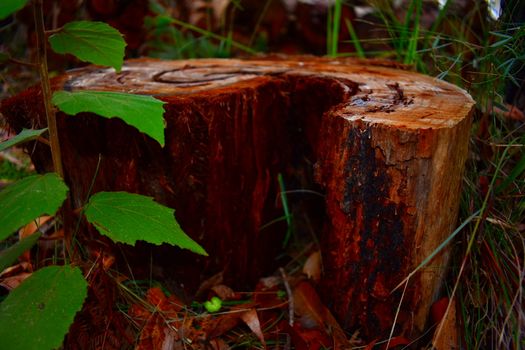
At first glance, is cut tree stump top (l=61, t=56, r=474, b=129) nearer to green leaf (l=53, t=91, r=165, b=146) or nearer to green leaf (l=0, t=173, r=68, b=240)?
green leaf (l=53, t=91, r=165, b=146)

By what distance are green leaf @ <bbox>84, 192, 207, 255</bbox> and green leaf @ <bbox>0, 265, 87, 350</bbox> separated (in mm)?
128

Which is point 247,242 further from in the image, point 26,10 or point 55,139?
point 26,10

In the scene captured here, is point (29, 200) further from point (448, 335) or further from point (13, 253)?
point (448, 335)

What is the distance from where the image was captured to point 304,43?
3625 millimetres

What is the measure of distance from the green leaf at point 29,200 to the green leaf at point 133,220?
0.35 ft

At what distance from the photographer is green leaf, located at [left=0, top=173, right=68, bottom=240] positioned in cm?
90

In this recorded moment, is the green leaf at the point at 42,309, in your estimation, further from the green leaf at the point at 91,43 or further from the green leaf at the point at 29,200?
the green leaf at the point at 91,43

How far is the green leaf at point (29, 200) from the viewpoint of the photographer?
35.5 inches

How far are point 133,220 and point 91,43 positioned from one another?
0.43m

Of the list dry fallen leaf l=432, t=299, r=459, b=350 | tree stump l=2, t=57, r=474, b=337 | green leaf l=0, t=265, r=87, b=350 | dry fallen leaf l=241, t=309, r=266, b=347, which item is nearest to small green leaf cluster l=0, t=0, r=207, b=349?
green leaf l=0, t=265, r=87, b=350

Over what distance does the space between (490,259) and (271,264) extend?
2.84 feet

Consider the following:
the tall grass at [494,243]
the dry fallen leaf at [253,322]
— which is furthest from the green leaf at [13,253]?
the tall grass at [494,243]

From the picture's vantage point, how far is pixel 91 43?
109 centimetres

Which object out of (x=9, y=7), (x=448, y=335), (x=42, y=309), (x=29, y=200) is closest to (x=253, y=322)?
(x=448, y=335)
